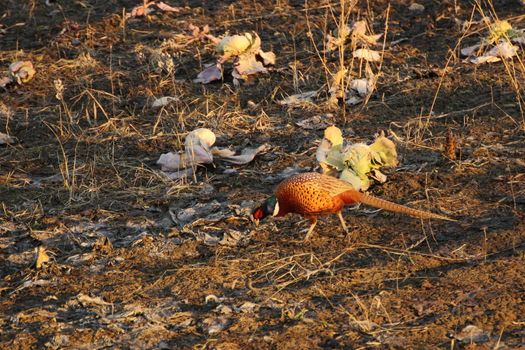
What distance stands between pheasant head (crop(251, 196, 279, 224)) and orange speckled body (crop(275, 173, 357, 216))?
18 mm

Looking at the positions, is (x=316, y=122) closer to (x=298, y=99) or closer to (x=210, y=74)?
(x=298, y=99)

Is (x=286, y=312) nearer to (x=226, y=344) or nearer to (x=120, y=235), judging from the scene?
(x=226, y=344)

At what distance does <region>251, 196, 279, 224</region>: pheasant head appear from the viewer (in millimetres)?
3627

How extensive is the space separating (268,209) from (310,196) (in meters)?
0.18

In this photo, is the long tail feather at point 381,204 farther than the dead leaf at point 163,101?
No

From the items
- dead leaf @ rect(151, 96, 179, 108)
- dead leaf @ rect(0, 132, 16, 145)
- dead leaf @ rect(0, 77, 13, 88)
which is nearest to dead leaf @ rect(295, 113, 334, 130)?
dead leaf @ rect(151, 96, 179, 108)

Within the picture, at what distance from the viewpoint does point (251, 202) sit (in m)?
4.12

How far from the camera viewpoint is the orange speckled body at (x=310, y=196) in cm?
358

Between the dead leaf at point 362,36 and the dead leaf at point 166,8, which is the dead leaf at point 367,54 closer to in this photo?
the dead leaf at point 362,36

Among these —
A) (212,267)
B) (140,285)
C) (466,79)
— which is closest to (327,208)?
(212,267)

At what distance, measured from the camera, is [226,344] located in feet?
9.87

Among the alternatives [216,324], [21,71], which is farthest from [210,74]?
[216,324]

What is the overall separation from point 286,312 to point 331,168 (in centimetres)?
112

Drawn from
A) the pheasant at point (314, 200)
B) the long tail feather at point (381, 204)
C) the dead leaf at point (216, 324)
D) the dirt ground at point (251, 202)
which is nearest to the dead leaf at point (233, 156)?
the dirt ground at point (251, 202)
